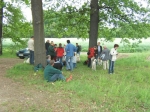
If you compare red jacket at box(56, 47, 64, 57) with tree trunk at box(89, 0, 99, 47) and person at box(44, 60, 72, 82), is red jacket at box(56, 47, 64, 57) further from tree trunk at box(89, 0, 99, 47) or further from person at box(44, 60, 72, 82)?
person at box(44, 60, 72, 82)

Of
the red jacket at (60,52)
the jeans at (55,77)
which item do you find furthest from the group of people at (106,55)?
the jeans at (55,77)

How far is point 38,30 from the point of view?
1196 centimetres

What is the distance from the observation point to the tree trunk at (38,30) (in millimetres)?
11836

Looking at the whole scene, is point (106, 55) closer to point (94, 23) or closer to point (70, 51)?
point (70, 51)

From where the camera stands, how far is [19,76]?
10.9 meters

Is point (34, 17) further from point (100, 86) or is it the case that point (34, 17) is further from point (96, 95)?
point (96, 95)

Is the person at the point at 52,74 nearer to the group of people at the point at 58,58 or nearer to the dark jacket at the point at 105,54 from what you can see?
the group of people at the point at 58,58

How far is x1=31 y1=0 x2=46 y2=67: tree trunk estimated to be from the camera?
1184 centimetres

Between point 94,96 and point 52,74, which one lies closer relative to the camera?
point 94,96

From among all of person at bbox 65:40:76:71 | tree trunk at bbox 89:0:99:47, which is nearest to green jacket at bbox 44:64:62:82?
person at bbox 65:40:76:71

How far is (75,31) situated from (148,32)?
5.58 metres

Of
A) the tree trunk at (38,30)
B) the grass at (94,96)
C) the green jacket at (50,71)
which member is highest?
the tree trunk at (38,30)

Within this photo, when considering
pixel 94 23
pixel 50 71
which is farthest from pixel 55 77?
pixel 94 23

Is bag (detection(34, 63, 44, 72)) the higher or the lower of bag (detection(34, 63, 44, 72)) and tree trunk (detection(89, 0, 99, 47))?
the lower
